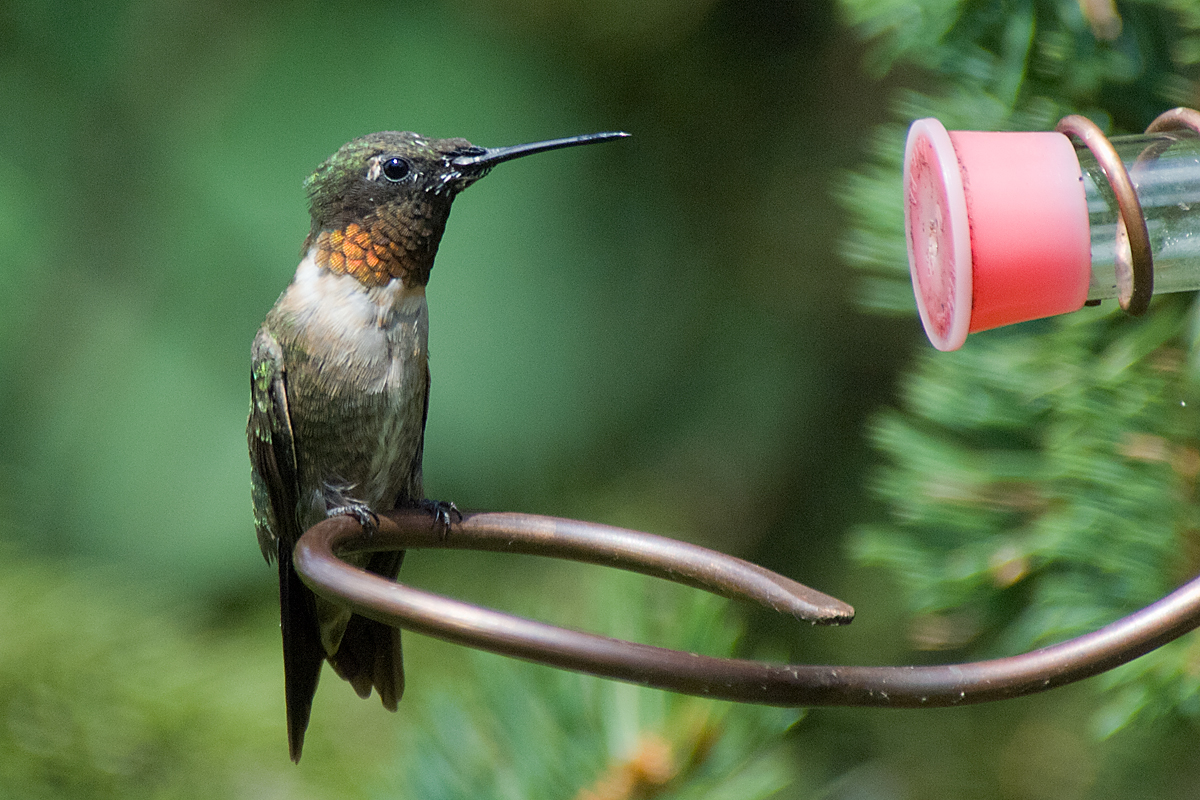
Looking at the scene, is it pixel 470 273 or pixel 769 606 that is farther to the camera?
pixel 470 273

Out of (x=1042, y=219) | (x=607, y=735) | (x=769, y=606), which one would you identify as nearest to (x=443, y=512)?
(x=607, y=735)

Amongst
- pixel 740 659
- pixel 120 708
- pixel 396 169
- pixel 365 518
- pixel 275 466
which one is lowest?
pixel 120 708

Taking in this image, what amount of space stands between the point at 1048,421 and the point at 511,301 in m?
0.98

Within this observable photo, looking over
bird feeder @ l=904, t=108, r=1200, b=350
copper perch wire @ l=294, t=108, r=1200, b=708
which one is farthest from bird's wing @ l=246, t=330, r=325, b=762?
bird feeder @ l=904, t=108, r=1200, b=350

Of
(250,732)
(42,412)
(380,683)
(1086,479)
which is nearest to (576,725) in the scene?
(380,683)

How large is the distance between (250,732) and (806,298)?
1.29 metres

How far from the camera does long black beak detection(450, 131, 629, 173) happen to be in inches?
53.7

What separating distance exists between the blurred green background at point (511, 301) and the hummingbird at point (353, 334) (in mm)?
347

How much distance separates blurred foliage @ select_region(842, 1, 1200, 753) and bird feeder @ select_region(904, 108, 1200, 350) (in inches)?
10.0

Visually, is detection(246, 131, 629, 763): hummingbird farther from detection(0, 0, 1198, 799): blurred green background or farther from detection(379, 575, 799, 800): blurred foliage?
detection(0, 0, 1198, 799): blurred green background

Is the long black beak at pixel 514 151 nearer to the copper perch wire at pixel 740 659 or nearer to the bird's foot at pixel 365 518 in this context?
the bird's foot at pixel 365 518

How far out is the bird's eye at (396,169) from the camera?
1648mm

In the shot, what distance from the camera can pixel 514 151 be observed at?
57.2 inches

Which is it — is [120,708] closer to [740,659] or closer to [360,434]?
[360,434]
